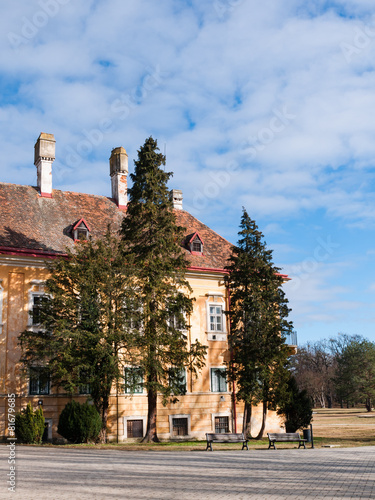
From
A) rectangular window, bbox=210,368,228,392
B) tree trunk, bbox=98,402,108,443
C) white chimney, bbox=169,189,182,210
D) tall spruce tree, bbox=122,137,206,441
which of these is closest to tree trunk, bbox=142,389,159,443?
tall spruce tree, bbox=122,137,206,441

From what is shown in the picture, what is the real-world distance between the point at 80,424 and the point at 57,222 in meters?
11.9

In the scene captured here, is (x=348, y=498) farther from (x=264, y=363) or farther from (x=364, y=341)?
(x=364, y=341)

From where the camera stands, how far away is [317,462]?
1548cm

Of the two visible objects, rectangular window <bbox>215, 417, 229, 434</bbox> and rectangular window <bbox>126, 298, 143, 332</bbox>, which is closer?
rectangular window <bbox>126, 298, 143, 332</bbox>

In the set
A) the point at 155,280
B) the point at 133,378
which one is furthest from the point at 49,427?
the point at 155,280

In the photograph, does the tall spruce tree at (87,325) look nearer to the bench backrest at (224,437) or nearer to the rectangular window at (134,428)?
the rectangular window at (134,428)

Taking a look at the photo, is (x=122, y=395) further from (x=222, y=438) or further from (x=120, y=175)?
(x=120, y=175)

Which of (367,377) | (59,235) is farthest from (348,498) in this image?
(367,377)

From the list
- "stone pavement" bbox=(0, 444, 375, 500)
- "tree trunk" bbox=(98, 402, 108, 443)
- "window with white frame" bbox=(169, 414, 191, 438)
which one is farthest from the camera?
"window with white frame" bbox=(169, 414, 191, 438)

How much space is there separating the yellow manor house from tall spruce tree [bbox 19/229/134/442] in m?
1.29

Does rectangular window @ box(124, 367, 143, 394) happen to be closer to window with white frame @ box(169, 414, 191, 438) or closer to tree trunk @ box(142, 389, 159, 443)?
tree trunk @ box(142, 389, 159, 443)

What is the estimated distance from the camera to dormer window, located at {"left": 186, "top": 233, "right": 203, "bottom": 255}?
33269mm

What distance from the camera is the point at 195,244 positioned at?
110 ft

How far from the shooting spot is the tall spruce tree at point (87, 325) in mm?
22906
